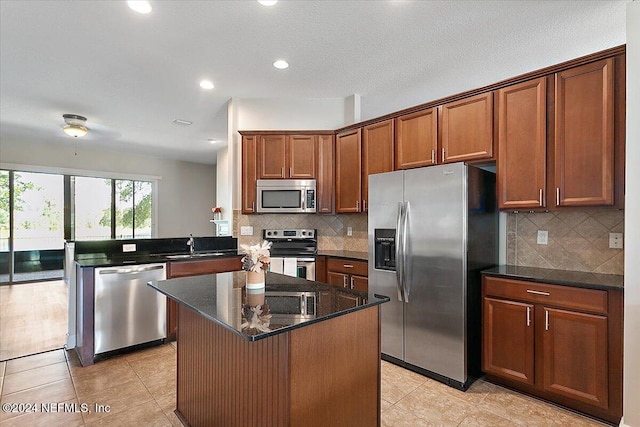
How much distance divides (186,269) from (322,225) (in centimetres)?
172

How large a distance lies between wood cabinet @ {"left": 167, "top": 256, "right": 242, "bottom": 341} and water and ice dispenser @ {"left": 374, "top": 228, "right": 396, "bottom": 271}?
1.68 m

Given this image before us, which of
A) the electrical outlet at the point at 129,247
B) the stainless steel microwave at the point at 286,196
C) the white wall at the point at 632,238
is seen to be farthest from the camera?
the stainless steel microwave at the point at 286,196

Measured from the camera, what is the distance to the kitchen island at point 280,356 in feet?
4.41

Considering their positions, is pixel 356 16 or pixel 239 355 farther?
pixel 356 16

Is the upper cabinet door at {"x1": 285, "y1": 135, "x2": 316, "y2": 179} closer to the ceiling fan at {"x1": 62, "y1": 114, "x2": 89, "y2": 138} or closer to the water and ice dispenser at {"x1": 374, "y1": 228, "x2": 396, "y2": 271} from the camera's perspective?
the water and ice dispenser at {"x1": 374, "y1": 228, "x2": 396, "y2": 271}

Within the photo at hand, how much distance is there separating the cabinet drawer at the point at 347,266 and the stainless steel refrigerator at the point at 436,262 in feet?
1.09

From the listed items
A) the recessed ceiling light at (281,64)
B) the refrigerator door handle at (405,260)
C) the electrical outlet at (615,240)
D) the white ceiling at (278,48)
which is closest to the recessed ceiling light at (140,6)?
the white ceiling at (278,48)

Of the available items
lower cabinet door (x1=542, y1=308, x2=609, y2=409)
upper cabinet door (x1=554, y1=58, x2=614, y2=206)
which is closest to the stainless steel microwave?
upper cabinet door (x1=554, y1=58, x2=614, y2=206)

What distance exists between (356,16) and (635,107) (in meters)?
1.83

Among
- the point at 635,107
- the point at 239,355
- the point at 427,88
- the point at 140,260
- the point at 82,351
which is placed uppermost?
the point at 427,88

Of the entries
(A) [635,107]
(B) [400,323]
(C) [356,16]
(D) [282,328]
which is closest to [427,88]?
(C) [356,16]

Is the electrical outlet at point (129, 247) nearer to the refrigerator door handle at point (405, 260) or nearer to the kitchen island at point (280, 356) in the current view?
the kitchen island at point (280, 356)

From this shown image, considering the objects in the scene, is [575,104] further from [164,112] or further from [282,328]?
[164,112]

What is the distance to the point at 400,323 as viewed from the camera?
9.48 feet
